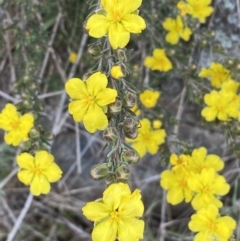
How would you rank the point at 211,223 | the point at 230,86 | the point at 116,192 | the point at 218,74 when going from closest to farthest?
the point at 116,192 → the point at 211,223 → the point at 230,86 → the point at 218,74

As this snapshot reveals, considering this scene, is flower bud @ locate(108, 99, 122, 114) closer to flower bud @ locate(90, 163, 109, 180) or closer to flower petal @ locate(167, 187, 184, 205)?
flower bud @ locate(90, 163, 109, 180)

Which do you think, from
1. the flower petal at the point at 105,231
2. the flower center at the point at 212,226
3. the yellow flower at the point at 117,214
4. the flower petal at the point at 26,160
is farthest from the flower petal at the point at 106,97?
the flower center at the point at 212,226

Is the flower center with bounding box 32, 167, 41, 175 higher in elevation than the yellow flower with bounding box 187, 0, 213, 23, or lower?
lower

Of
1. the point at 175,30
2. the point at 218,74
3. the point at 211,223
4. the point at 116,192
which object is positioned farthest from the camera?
the point at 175,30

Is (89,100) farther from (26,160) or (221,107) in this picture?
(221,107)

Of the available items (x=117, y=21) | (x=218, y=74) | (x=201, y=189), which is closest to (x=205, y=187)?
(x=201, y=189)

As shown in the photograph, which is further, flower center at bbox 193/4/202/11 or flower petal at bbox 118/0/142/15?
flower center at bbox 193/4/202/11

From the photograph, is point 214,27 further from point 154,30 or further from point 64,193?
point 64,193

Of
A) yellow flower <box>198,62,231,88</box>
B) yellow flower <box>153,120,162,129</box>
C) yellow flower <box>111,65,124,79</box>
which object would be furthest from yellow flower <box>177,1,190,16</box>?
yellow flower <box>111,65,124,79</box>
